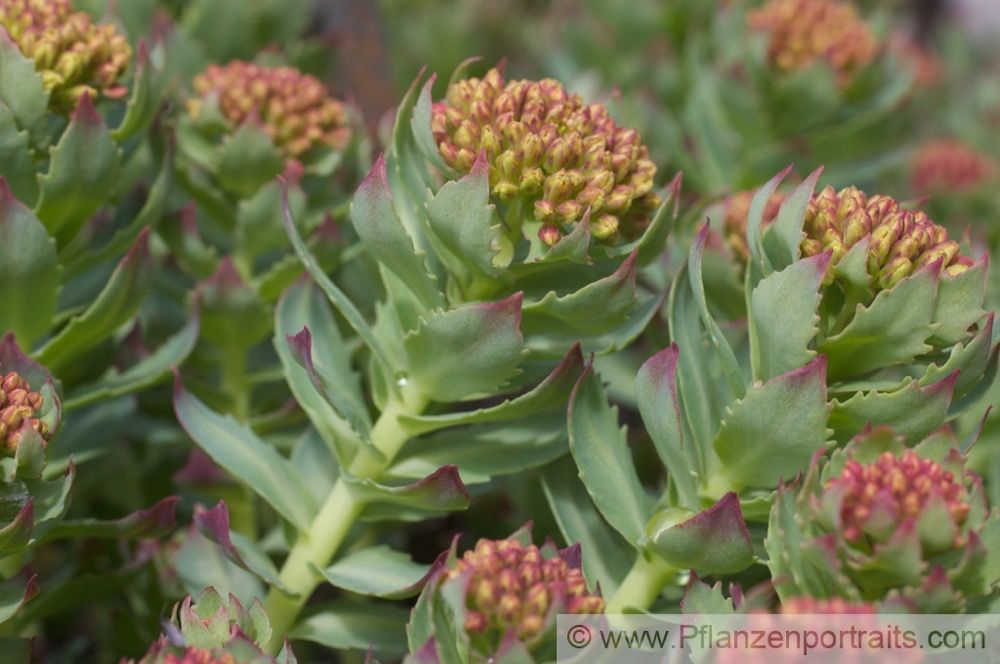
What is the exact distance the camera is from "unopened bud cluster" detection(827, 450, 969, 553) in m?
0.77

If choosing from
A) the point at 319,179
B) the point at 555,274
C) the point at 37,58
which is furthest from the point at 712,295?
the point at 37,58

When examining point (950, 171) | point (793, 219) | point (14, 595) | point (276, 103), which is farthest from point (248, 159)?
point (950, 171)

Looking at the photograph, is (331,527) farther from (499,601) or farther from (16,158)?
(16,158)

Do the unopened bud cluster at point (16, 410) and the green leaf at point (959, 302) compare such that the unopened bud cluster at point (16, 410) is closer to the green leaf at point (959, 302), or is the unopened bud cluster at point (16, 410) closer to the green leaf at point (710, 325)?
the green leaf at point (710, 325)

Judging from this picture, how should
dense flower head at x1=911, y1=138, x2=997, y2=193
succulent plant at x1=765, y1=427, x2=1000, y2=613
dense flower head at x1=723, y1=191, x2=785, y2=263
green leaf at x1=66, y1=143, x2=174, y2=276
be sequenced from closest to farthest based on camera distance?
succulent plant at x1=765, y1=427, x2=1000, y2=613 < green leaf at x1=66, y1=143, x2=174, y2=276 < dense flower head at x1=723, y1=191, x2=785, y2=263 < dense flower head at x1=911, y1=138, x2=997, y2=193

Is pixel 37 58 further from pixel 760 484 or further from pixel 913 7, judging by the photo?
pixel 913 7

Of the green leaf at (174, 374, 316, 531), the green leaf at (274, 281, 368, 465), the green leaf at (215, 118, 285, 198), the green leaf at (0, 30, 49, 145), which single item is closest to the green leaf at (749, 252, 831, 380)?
the green leaf at (274, 281, 368, 465)

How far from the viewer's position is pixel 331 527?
1130 mm

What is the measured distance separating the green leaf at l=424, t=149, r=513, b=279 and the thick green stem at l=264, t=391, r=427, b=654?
0.63ft

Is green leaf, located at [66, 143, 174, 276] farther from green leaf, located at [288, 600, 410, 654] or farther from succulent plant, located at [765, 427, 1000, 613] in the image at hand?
succulent plant, located at [765, 427, 1000, 613]

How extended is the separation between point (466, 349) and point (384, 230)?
0.14 m

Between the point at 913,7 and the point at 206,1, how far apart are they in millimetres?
3266

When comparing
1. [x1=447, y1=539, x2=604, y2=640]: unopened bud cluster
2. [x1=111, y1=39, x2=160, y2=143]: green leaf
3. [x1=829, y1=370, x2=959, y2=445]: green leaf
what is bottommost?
[x1=447, y1=539, x2=604, y2=640]: unopened bud cluster

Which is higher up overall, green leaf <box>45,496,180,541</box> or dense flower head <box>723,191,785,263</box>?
dense flower head <box>723,191,785,263</box>
